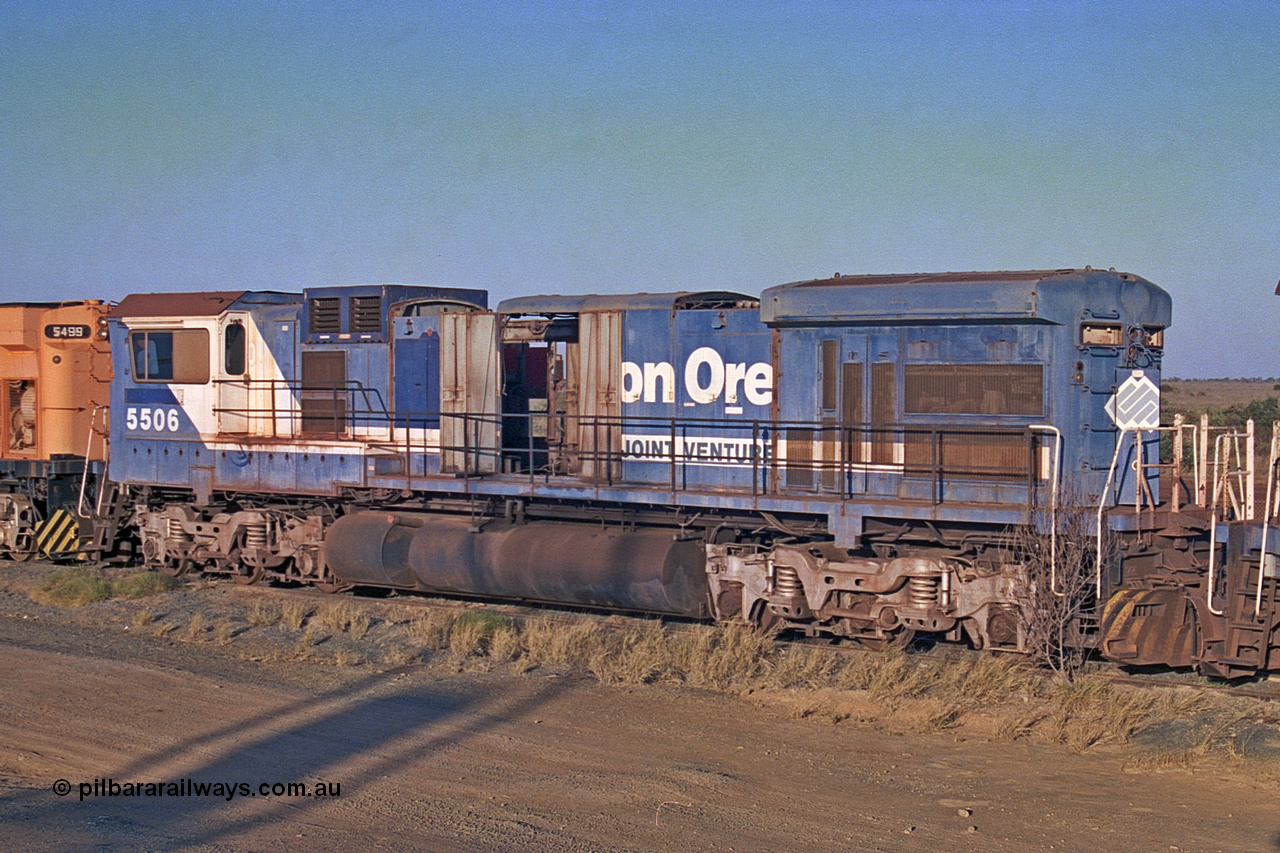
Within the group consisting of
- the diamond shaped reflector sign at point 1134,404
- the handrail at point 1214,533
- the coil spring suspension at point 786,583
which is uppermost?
the diamond shaped reflector sign at point 1134,404

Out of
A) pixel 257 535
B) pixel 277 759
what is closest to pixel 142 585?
pixel 257 535

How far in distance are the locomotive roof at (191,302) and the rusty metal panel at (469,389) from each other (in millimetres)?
3459

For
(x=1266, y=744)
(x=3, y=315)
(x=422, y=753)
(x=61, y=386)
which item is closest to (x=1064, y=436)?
(x=1266, y=744)

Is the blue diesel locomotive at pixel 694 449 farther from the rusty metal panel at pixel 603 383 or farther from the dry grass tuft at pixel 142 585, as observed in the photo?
the dry grass tuft at pixel 142 585

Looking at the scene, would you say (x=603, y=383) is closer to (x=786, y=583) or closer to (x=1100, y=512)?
(x=786, y=583)

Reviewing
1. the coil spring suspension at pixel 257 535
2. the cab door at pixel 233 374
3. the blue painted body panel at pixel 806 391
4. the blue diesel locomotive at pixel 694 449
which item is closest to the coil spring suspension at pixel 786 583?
the blue diesel locomotive at pixel 694 449

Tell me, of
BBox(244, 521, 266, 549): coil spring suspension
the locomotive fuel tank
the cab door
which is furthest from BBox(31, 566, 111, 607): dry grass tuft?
the locomotive fuel tank

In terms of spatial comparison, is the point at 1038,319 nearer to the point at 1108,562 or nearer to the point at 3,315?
the point at 1108,562

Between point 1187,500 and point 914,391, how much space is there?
9.87ft

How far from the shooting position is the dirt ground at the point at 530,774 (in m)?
7.32

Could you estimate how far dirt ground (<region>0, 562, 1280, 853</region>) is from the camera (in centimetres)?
732

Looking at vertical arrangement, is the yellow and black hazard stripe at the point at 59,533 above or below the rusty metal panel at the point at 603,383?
below

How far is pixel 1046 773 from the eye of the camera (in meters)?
8.95

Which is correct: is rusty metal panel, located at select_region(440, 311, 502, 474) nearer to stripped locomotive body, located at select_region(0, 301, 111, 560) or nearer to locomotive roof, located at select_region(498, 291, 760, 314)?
locomotive roof, located at select_region(498, 291, 760, 314)
